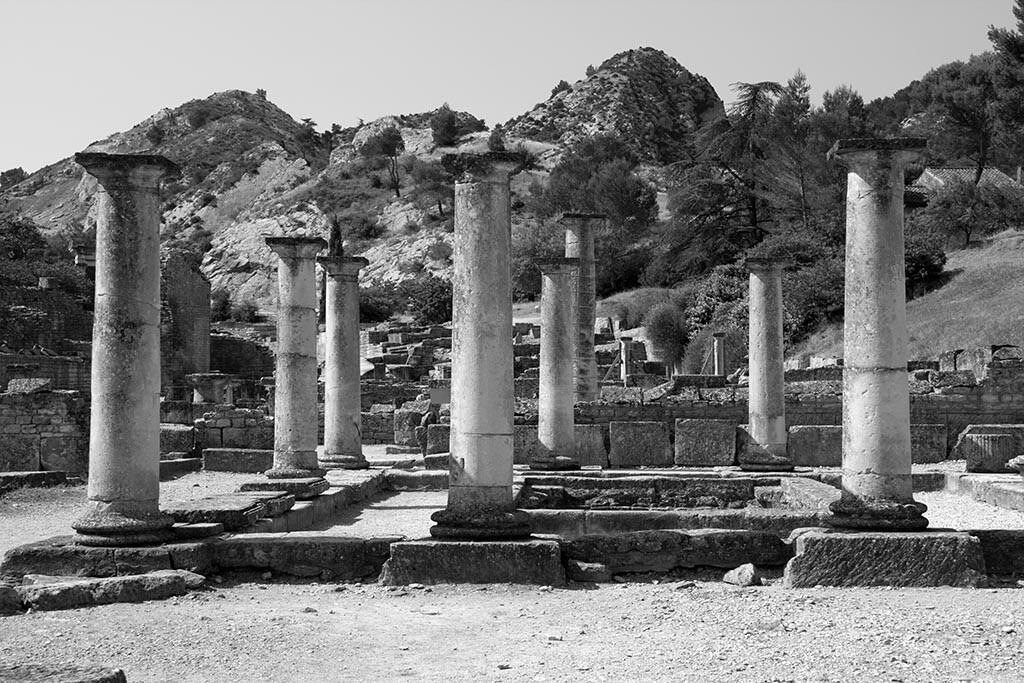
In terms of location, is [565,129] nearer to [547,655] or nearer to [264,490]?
[264,490]

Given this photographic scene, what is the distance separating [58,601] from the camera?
884 centimetres

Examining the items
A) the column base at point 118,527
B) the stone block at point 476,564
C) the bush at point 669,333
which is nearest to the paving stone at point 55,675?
the stone block at point 476,564

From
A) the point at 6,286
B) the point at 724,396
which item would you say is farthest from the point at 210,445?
the point at 6,286

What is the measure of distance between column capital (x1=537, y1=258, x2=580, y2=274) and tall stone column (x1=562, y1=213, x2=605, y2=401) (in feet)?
6.54

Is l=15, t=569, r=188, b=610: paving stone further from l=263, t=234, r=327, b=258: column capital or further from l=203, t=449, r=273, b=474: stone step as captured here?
l=203, t=449, r=273, b=474: stone step

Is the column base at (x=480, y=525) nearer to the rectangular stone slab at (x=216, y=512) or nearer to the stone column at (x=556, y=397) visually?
the rectangular stone slab at (x=216, y=512)

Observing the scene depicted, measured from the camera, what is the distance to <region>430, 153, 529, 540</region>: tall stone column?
34.0ft

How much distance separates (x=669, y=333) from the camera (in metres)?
46.7

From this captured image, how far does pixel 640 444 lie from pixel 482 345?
962cm

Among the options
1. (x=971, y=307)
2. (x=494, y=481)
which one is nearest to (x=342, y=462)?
(x=494, y=481)

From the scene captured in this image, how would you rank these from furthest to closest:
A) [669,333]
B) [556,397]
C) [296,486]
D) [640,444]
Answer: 1. [669,333]
2. [640,444]
3. [556,397]
4. [296,486]

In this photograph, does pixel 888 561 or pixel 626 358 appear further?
pixel 626 358

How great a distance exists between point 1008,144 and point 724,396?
37.7 m

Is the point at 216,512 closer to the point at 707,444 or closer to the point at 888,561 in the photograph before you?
the point at 888,561
